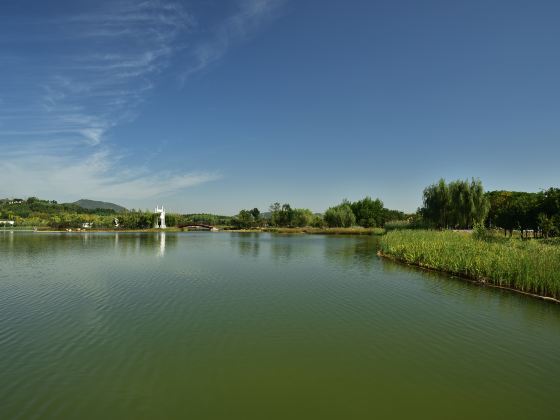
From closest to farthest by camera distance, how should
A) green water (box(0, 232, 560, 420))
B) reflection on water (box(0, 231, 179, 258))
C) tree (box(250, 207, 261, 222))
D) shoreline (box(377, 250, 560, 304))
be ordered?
green water (box(0, 232, 560, 420)) < shoreline (box(377, 250, 560, 304)) < reflection on water (box(0, 231, 179, 258)) < tree (box(250, 207, 261, 222))

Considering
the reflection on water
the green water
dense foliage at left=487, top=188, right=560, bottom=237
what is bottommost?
the green water

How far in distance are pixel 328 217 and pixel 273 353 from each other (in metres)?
89.5

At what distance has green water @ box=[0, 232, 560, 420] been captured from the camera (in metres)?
5.98

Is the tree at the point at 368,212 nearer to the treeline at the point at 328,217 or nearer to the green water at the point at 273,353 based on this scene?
the treeline at the point at 328,217

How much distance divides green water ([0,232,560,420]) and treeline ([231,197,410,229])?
80174mm

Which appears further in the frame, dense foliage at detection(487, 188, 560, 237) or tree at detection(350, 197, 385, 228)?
tree at detection(350, 197, 385, 228)

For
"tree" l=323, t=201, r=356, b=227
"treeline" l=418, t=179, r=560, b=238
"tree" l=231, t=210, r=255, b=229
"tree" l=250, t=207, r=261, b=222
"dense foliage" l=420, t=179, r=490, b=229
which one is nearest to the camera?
"treeline" l=418, t=179, r=560, b=238

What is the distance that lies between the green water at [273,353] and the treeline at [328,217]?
3156 inches

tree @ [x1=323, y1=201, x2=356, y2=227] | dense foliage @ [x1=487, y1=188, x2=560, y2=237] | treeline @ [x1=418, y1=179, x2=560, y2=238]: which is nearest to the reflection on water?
dense foliage @ [x1=487, y1=188, x2=560, y2=237]

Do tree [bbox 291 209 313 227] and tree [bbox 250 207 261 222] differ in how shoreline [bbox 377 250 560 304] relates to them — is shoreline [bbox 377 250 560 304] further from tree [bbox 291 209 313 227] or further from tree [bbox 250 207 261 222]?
tree [bbox 250 207 261 222]

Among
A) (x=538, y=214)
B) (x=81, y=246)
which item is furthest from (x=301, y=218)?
(x=538, y=214)

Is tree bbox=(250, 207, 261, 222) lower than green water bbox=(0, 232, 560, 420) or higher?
higher

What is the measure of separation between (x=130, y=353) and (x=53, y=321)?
13.8 feet

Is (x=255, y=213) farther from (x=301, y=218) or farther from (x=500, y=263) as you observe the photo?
(x=500, y=263)
